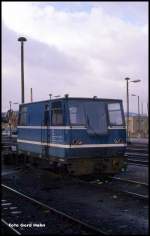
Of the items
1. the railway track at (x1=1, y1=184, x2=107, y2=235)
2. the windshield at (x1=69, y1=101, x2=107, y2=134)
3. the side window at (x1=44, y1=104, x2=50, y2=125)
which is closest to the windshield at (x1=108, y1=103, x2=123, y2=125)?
the windshield at (x1=69, y1=101, x2=107, y2=134)

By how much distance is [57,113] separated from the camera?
16.5 m

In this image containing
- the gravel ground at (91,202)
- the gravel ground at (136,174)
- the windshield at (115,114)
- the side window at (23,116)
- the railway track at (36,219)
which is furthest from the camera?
the side window at (23,116)

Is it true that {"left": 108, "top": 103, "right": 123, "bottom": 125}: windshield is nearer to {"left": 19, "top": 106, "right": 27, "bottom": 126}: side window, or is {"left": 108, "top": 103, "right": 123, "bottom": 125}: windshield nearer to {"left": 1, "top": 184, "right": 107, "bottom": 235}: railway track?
{"left": 1, "top": 184, "right": 107, "bottom": 235}: railway track

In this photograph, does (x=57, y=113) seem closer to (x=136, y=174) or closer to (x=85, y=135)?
(x=85, y=135)

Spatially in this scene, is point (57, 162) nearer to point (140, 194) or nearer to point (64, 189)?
point (64, 189)

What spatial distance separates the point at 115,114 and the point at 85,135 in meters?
1.59

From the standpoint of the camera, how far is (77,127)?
15773 millimetres

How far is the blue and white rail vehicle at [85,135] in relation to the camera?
15742 millimetres

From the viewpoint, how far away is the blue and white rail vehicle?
1574 centimetres

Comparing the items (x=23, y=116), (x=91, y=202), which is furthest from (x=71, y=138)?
(x=23, y=116)

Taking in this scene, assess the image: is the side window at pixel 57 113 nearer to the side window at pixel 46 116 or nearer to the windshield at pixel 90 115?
the windshield at pixel 90 115

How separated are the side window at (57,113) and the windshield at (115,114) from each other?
1780 mm

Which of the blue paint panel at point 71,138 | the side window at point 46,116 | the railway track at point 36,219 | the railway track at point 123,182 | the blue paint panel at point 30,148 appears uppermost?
the side window at point 46,116

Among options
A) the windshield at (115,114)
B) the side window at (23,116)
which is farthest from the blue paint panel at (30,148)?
the windshield at (115,114)
